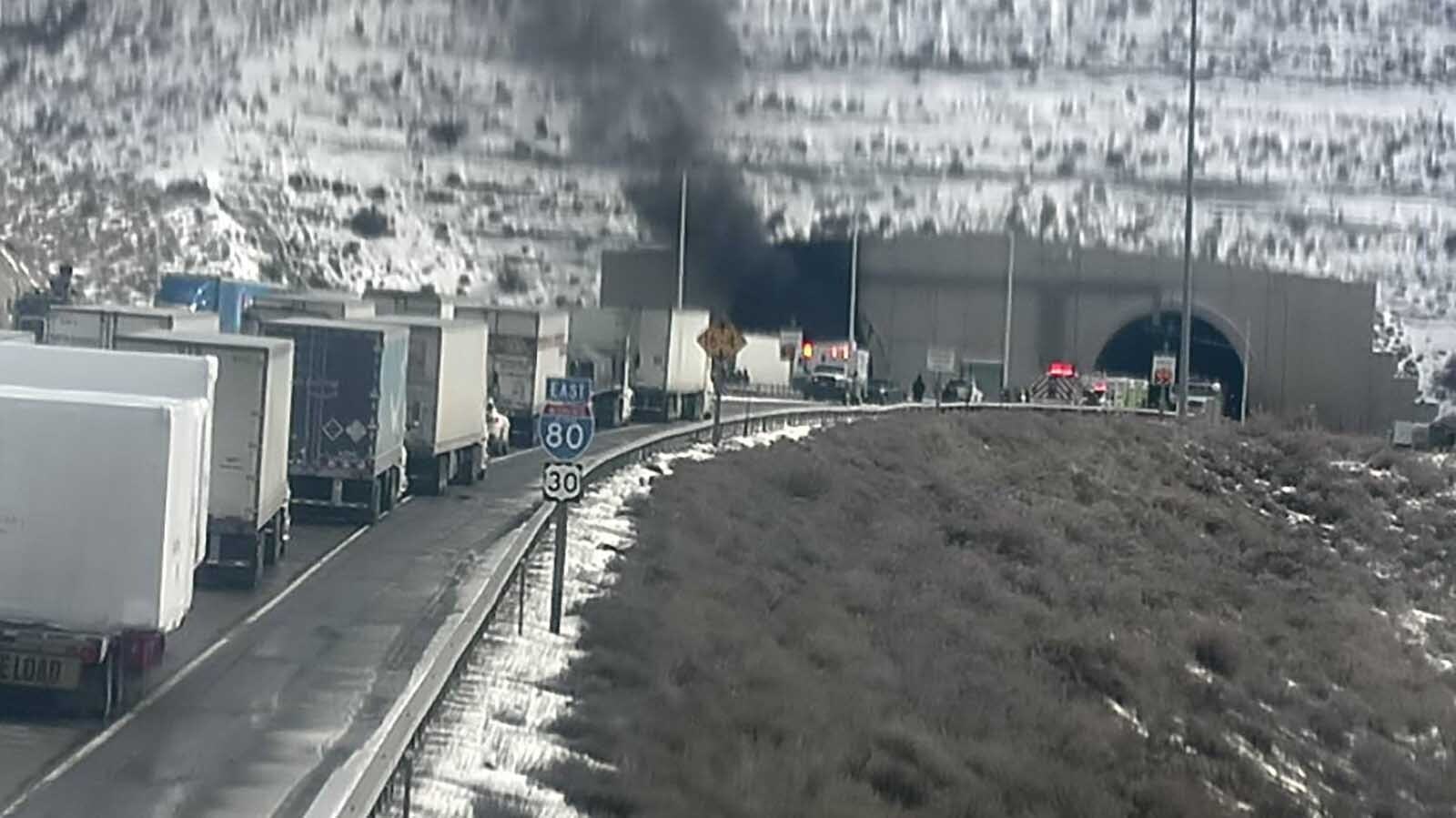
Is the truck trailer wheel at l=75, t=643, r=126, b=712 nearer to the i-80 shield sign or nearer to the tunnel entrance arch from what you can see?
the i-80 shield sign

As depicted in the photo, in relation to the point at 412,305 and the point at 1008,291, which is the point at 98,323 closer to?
the point at 412,305

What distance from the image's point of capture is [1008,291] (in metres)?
84.2

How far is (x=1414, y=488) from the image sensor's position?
180 ft

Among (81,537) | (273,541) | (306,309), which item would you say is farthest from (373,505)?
(81,537)

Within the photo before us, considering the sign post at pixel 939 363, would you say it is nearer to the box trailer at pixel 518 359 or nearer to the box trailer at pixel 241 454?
the box trailer at pixel 518 359

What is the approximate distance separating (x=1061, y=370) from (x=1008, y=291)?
5.96 metres

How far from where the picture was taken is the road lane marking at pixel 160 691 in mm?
16438

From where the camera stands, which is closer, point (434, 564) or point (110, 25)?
point (434, 564)

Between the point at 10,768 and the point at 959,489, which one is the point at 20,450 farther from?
the point at 959,489

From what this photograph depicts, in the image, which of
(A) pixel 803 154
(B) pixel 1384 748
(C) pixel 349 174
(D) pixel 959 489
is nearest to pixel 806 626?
(B) pixel 1384 748

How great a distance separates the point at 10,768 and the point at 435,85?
8744 centimetres

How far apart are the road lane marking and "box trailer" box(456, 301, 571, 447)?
1992cm

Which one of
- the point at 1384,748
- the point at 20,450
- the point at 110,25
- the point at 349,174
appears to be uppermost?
the point at 110,25

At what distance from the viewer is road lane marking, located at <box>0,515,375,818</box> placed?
16.4 metres
